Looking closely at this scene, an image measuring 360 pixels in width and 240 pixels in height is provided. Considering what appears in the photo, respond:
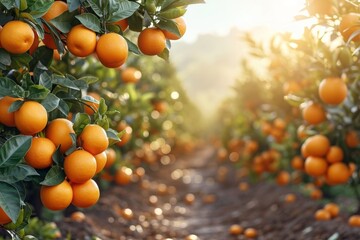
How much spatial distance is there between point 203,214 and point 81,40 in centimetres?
488

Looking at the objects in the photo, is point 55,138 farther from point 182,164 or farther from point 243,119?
point 182,164

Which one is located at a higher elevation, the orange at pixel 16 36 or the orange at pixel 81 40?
the orange at pixel 81 40

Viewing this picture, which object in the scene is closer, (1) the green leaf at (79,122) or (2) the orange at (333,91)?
(1) the green leaf at (79,122)

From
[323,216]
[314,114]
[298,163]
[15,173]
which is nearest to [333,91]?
[314,114]

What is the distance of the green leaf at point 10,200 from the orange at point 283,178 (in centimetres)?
499

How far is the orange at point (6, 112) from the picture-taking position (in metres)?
2.01

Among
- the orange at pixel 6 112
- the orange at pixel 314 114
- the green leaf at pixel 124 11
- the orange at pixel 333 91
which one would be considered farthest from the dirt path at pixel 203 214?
the green leaf at pixel 124 11

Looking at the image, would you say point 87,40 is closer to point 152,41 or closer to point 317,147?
point 152,41

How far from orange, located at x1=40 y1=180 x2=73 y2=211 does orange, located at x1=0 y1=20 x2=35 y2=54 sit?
0.59 metres

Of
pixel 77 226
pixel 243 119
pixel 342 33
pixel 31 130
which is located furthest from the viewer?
pixel 243 119

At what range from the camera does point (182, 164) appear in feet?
39.7

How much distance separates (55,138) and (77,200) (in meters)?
0.29

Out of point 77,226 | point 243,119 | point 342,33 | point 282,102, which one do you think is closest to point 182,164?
A: point 243,119

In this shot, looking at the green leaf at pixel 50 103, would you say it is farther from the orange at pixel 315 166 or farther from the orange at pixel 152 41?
the orange at pixel 315 166
